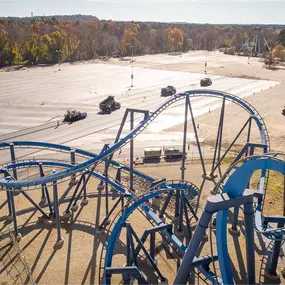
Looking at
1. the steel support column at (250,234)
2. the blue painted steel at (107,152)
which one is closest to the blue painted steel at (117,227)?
the blue painted steel at (107,152)

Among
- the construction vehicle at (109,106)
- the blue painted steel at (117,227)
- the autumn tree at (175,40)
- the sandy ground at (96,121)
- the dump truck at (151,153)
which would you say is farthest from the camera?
the autumn tree at (175,40)

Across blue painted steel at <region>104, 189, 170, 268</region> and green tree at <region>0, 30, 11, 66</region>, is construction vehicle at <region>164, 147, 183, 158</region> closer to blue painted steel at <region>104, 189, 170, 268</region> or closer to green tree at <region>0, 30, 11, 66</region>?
blue painted steel at <region>104, 189, 170, 268</region>

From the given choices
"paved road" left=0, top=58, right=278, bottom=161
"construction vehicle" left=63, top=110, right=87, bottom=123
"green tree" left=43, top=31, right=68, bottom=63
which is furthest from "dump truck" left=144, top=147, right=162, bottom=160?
"green tree" left=43, top=31, right=68, bottom=63

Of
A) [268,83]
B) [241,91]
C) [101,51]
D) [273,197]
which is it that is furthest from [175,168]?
[101,51]

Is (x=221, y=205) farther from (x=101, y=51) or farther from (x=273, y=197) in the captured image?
(x=101, y=51)

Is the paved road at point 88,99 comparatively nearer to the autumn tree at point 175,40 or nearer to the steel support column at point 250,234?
the steel support column at point 250,234

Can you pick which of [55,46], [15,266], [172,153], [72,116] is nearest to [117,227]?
[15,266]

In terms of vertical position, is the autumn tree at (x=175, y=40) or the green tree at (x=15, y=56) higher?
the autumn tree at (x=175, y=40)
